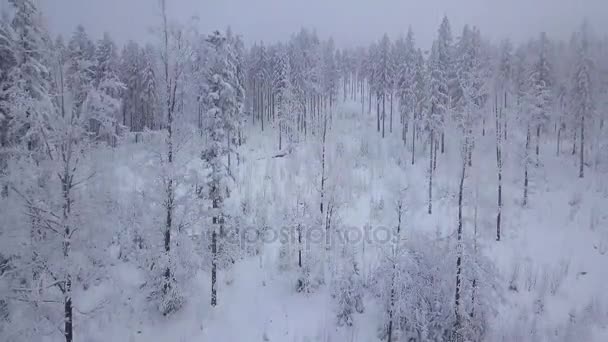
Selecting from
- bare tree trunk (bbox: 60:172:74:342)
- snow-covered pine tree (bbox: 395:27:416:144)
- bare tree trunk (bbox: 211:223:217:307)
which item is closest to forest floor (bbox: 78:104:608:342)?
bare tree trunk (bbox: 211:223:217:307)

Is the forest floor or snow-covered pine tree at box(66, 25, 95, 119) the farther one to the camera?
the forest floor

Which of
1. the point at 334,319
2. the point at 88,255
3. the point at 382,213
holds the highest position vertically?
the point at 88,255

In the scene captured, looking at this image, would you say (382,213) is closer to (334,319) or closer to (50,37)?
(334,319)

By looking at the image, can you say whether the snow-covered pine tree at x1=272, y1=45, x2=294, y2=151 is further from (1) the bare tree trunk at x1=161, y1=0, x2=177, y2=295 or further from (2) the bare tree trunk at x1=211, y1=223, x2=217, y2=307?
(1) the bare tree trunk at x1=161, y1=0, x2=177, y2=295

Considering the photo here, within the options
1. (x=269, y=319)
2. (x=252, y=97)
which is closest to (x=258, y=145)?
(x=252, y=97)

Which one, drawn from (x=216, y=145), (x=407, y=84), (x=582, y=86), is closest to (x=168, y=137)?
(x=216, y=145)

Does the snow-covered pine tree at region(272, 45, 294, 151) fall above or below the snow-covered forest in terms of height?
above

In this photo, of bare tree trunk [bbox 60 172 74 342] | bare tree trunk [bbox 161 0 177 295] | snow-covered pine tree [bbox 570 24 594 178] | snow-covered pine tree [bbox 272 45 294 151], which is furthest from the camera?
snow-covered pine tree [bbox 272 45 294 151]

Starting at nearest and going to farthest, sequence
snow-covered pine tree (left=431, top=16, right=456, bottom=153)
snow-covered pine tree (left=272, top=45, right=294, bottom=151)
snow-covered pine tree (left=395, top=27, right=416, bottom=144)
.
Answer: snow-covered pine tree (left=431, top=16, right=456, bottom=153), snow-covered pine tree (left=395, top=27, right=416, bottom=144), snow-covered pine tree (left=272, top=45, right=294, bottom=151)
